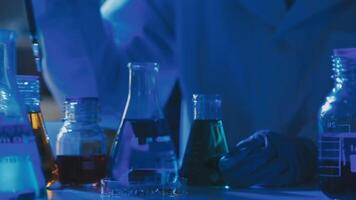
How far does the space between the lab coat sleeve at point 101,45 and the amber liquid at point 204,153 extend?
447 millimetres

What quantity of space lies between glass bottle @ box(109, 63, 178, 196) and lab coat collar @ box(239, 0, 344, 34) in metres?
0.59

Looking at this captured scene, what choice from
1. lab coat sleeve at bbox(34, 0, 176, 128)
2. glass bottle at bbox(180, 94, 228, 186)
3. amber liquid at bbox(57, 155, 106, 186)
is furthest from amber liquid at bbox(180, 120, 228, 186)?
lab coat sleeve at bbox(34, 0, 176, 128)

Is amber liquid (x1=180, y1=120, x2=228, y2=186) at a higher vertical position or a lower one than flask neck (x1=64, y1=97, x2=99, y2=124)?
lower

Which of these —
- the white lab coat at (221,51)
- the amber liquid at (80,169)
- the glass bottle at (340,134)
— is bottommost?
the amber liquid at (80,169)

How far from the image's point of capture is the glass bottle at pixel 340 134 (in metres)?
0.70

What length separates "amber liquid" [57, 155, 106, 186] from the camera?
0.84 metres

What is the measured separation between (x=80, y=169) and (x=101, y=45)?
Answer: 557mm

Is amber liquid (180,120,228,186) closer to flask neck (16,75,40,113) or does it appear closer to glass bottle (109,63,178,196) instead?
glass bottle (109,63,178,196)

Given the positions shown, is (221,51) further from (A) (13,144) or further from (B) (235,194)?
(A) (13,144)

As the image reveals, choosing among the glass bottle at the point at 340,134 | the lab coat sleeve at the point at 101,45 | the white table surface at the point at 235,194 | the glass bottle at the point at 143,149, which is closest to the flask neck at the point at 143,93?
the glass bottle at the point at 143,149

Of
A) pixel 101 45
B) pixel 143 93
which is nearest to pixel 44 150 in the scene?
pixel 143 93

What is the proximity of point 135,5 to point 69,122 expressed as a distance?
69 centimetres

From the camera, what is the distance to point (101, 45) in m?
1.36

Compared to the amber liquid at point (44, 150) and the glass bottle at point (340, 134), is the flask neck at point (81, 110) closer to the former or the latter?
the amber liquid at point (44, 150)
